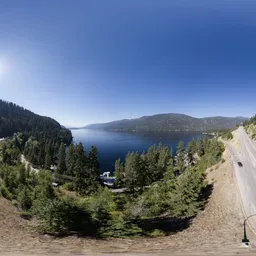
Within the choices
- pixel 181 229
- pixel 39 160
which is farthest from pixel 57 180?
pixel 181 229

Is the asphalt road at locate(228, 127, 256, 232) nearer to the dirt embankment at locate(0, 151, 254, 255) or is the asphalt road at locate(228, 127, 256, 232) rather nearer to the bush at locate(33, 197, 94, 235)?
the dirt embankment at locate(0, 151, 254, 255)

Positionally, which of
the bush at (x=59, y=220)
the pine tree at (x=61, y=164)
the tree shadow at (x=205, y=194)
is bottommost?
the pine tree at (x=61, y=164)

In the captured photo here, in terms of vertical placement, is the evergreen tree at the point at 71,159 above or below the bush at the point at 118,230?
above

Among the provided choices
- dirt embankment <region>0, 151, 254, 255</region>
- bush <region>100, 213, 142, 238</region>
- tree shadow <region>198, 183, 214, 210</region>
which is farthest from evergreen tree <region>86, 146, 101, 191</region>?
tree shadow <region>198, 183, 214, 210</region>

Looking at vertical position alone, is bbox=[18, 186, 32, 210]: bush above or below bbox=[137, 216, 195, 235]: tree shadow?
above

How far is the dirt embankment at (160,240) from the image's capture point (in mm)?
13562

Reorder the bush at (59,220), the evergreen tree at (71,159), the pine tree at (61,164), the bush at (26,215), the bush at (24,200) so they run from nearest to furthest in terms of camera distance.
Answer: the bush at (59,220), the bush at (26,215), the bush at (24,200), the evergreen tree at (71,159), the pine tree at (61,164)

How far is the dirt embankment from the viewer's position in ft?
44.5

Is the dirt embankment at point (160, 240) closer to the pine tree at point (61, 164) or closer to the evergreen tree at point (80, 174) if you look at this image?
the evergreen tree at point (80, 174)

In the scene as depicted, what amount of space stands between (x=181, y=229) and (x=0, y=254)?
59.2 feet

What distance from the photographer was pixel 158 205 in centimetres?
3022

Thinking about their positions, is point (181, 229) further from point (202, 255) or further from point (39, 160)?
point (39, 160)

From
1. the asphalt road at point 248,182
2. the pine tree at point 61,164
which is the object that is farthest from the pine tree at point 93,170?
the asphalt road at point 248,182

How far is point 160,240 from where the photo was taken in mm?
17750
